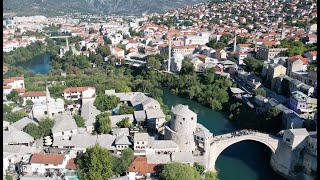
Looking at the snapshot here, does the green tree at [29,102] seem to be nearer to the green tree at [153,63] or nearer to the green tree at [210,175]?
the green tree at [153,63]

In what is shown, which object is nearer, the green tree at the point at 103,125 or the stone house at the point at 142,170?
the stone house at the point at 142,170

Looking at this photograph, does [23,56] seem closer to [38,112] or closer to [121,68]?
[121,68]

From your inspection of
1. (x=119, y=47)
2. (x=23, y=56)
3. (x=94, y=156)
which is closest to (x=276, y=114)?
(x=94, y=156)

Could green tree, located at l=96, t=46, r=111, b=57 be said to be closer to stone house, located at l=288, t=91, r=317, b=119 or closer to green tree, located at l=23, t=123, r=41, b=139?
green tree, located at l=23, t=123, r=41, b=139

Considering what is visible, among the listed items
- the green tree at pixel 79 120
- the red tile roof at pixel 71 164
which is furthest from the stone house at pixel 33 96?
the red tile roof at pixel 71 164

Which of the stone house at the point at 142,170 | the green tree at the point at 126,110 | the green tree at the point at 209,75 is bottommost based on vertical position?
the stone house at the point at 142,170

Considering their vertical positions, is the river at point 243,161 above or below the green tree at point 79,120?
below
